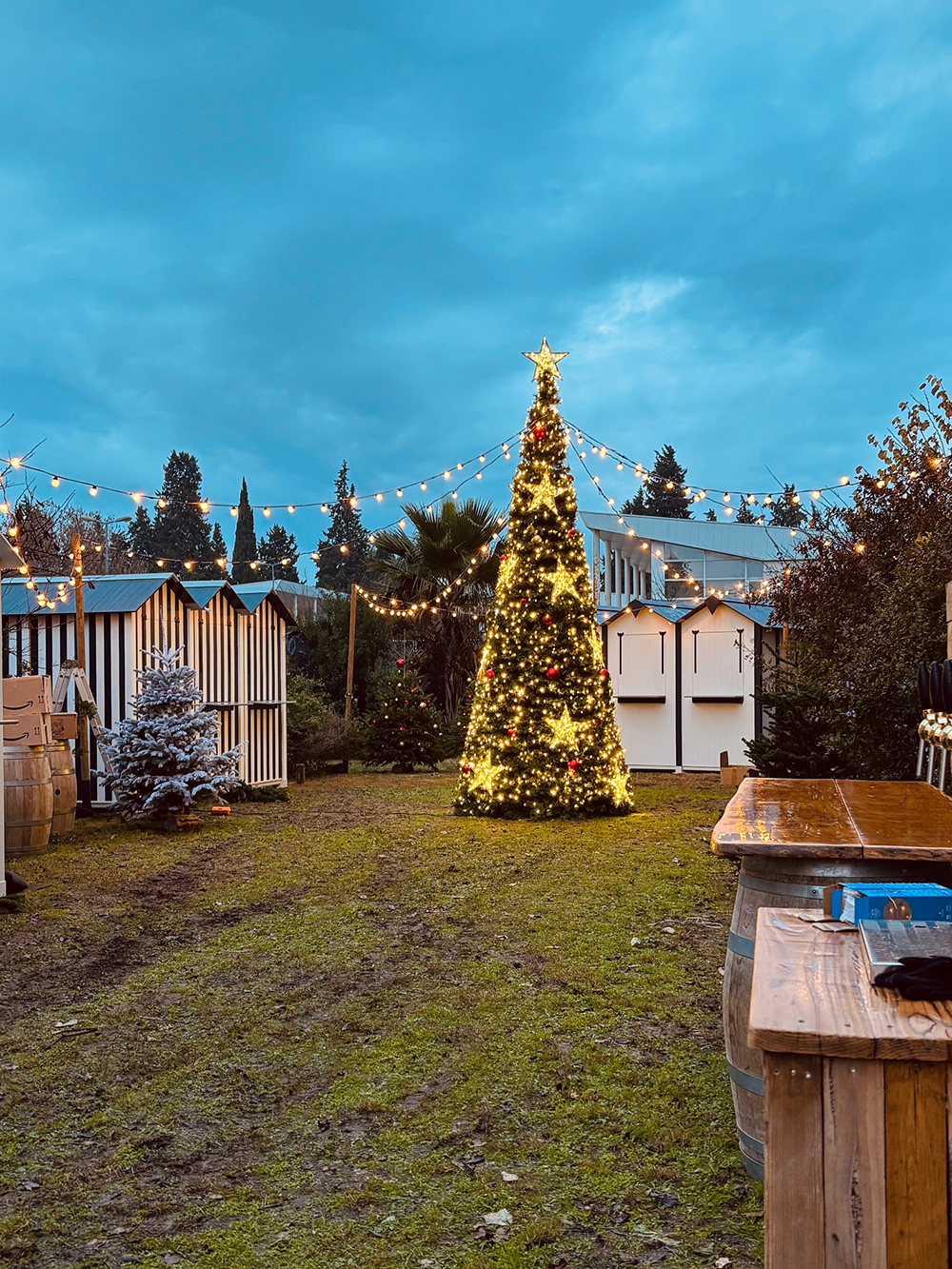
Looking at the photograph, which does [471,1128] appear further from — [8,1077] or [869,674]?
[869,674]

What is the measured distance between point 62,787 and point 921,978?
30.8ft

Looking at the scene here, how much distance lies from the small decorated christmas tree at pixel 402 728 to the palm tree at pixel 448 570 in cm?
148

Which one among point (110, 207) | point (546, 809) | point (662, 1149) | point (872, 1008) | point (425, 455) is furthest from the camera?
point (425, 455)

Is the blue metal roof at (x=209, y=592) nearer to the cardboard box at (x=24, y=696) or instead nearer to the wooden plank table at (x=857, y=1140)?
the cardboard box at (x=24, y=696)

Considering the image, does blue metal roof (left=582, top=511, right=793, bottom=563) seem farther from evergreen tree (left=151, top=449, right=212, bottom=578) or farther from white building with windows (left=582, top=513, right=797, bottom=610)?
evergreen tree (left=151, top=449, right=212, bottom=578)

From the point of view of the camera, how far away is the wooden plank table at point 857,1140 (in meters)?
1.60

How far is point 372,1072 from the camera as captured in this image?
3922 mm

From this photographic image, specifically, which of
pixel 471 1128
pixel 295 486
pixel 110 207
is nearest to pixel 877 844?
pixel 471 1128

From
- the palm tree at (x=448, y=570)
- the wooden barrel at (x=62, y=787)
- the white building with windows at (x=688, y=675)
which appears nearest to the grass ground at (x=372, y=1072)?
the wooden barrel at (x=62, y=787)

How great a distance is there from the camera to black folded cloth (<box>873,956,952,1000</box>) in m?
1.78

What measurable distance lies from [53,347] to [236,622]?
47419 millimetres

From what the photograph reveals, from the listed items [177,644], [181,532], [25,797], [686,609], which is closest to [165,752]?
[25,797]

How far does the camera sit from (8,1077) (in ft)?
12.9

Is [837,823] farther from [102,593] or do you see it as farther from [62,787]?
[102,593]
